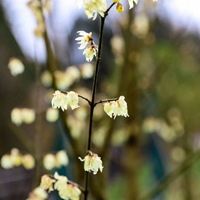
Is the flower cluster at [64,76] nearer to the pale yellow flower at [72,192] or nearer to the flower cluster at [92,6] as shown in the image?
the pale yellow flower at [72,192]

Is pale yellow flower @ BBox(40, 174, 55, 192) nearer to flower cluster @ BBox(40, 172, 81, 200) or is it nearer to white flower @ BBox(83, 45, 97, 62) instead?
flower cluster @ BBox(40, 172, 81, 200)

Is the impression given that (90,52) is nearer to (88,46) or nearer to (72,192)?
(88,46)

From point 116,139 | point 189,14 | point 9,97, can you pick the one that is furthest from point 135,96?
point 9,97

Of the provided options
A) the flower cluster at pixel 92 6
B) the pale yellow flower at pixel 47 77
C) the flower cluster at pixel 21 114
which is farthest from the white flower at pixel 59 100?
the flower cluster at pixel 21 114

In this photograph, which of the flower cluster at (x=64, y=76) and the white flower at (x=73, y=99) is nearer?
the white flower at (x=73, y=99)

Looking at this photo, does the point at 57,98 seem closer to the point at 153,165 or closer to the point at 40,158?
the point at 40,158

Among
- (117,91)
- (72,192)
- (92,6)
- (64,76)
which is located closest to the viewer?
(92,6)

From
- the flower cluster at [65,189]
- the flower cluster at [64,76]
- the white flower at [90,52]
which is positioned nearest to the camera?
the white flower at [90,52]

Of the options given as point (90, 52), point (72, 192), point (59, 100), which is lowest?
point (72, 192)

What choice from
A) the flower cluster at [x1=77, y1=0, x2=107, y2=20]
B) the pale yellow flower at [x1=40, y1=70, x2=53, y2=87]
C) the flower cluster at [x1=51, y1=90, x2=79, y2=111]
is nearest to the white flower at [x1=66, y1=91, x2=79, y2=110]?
the flower cluster at [x1=51, y1=90, x2=79, y2=111]

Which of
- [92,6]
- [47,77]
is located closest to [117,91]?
[47,77]

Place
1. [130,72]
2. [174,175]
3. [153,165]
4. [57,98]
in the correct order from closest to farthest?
[57,98] → [174,175] → [130,72] → [153,165]
